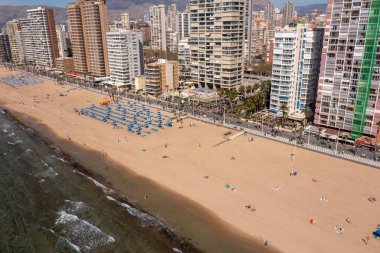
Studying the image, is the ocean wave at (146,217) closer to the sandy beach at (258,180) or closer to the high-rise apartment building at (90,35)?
the sandy beach at (258,180)

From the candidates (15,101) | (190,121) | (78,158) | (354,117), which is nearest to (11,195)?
(78,158)

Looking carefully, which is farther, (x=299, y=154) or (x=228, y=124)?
(x=228, y=124)

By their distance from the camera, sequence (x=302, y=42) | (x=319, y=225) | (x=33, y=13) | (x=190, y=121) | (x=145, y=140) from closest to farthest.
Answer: (x=319, y=225) → (x=145, y=140) → (x=302, y=42) → (x=190, y=121) → (x=33, y=13)

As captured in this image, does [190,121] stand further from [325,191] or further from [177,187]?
[325,191]

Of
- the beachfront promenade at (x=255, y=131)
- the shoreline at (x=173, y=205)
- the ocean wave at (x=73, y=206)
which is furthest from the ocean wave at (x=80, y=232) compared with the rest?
the beachfront promenade at (x=255, y=131)

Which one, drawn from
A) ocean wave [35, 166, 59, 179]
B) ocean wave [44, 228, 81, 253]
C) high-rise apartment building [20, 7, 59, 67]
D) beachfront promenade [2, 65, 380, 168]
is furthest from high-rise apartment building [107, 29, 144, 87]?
ocean wave [44, 228, 81, 253]

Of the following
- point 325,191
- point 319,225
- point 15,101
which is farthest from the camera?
point 15,101

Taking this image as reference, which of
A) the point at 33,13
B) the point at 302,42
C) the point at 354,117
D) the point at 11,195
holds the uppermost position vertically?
the point at 33,13

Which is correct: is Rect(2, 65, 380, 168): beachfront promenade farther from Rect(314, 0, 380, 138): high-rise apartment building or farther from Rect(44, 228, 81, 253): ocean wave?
Rect(44, 228, 81, 253): ocean wave
